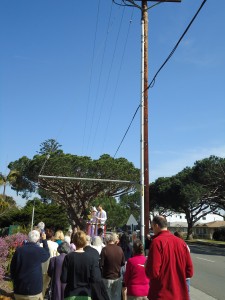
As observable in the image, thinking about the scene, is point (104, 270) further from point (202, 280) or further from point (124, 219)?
point (124, 219)

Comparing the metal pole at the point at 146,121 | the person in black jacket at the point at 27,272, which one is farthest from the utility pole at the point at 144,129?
the person in black jacket at the point at 27,272

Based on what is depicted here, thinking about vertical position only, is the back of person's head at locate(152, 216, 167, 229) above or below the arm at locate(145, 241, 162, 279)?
above

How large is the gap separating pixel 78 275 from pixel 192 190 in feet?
175

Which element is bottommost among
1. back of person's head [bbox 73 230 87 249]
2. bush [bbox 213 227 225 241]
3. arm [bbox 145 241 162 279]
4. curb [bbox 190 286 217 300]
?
curb [bbox 190 286 217 300]

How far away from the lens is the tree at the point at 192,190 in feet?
180

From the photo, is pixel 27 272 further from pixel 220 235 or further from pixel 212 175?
pixel 220 235

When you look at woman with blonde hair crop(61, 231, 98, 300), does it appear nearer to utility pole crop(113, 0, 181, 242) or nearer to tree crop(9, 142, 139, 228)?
utility pole crop(113, 0, 181, 242)

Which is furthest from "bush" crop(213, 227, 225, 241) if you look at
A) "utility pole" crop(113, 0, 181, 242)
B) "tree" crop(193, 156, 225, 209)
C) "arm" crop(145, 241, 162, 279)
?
"arm" crop(145, 241, 162, 279)

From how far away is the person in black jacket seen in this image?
584 cm

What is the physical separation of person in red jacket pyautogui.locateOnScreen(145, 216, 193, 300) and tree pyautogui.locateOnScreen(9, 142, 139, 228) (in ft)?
122

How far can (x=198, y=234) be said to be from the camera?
108250 mm

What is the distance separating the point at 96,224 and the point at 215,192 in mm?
41424

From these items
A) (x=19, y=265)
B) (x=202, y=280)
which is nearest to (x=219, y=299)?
(x=202, y=280)

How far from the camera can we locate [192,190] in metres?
56.8
